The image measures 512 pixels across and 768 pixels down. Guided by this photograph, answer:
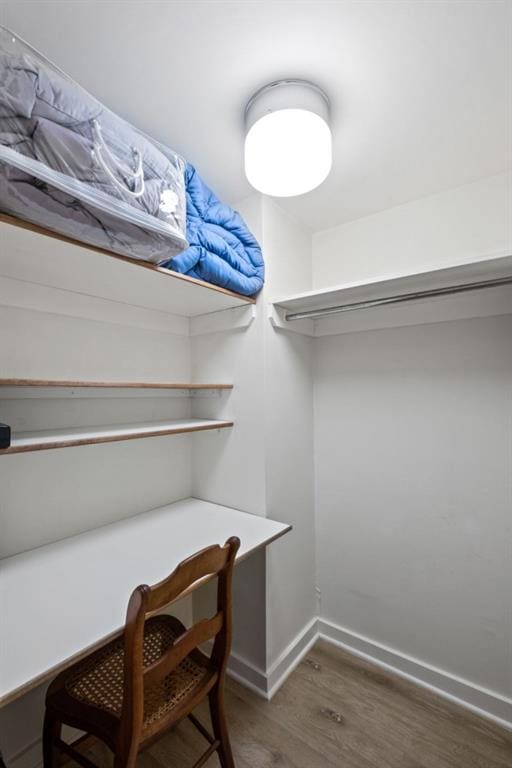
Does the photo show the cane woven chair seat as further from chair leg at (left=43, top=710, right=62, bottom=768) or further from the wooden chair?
chair leg at (left=43, top=710, right=62, bottom=768)

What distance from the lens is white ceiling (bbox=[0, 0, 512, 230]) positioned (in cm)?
94

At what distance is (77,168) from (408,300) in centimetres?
131

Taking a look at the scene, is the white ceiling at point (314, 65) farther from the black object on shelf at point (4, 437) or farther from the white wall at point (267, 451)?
the black object on shelf at point (4, 437)

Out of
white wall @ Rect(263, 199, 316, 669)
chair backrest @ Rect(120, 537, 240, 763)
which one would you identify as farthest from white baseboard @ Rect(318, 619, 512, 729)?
chair backrest @ Rect(120, 537, 240, 763)

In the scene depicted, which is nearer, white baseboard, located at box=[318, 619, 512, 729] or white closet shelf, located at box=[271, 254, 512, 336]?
white closet shelf, located at box=[271, 254, 512, 336]

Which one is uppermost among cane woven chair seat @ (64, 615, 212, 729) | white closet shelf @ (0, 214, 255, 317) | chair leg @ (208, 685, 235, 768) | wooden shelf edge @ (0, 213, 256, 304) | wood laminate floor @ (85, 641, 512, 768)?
wooden shelf edge @ (0, 213, 256, 304)

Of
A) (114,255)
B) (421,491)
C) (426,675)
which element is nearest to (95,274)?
(114,255)

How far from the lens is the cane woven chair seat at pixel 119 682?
1032 mm

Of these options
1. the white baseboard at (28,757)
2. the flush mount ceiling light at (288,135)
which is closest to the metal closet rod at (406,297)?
the flush mount ceiling light at (288,135)

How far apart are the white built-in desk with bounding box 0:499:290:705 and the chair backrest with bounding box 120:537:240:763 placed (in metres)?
0.11

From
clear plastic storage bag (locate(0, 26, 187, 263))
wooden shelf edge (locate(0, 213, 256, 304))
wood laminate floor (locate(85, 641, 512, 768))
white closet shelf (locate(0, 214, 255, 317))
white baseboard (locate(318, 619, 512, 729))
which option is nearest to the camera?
clear plastic storage bag (locate(0, 26, 187, 263))

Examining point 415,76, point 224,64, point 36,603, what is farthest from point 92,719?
point 415,76

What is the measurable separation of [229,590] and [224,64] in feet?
5.77

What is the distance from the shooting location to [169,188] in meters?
1.14
